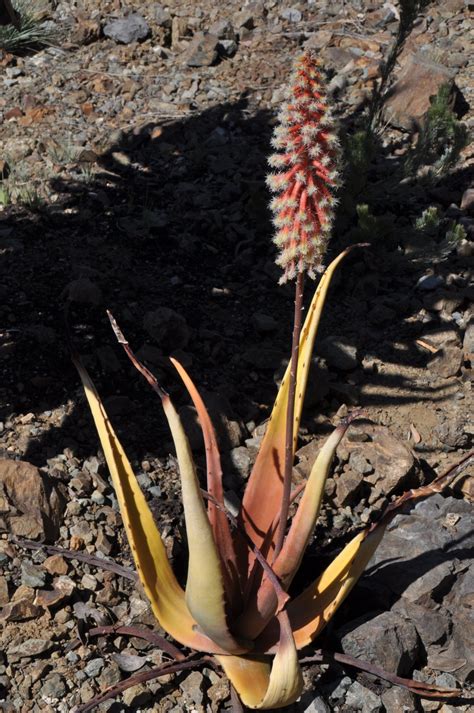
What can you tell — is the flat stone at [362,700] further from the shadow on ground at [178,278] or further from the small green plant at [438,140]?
the small green plant at [438,140]

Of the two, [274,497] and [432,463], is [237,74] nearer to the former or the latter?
[432,463]

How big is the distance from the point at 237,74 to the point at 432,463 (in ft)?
12.7

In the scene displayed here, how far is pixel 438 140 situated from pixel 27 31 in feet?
11.4

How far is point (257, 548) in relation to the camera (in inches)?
111

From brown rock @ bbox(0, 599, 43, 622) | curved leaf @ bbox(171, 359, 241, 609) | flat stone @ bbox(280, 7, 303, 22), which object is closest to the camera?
curved leaf @ bbox(171, 359, 241, 609)

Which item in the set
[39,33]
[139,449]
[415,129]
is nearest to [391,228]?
[415,129]

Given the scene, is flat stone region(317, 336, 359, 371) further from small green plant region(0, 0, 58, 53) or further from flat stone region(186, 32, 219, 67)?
small green plant region(0, 0, 58, 53)

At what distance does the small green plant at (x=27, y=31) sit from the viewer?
6.93 meters

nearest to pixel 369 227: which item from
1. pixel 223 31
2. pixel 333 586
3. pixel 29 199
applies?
pixel 29 199

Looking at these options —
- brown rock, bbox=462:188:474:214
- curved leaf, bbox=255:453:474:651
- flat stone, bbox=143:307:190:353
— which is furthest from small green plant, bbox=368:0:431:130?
curved leaf, bbox=255:453:474:651

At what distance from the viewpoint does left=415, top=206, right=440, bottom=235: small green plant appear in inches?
194

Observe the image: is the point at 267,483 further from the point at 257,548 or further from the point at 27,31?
the point at 27,31

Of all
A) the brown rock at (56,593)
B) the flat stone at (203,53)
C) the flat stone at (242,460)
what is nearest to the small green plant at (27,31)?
the flat stone at (203,53)

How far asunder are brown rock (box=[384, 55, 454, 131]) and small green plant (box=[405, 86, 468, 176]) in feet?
1.72
